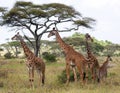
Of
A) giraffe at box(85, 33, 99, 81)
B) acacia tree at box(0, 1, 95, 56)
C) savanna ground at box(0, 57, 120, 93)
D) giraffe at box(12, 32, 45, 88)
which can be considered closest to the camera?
savanna ground at box(0, 57, 120, 93)

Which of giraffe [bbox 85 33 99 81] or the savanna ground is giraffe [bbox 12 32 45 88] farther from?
giraffe [bbox 85 33 99 81]

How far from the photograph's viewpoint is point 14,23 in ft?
116

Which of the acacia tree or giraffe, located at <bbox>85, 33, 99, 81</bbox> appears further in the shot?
the acacia tree

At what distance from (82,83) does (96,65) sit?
1494 millimetres

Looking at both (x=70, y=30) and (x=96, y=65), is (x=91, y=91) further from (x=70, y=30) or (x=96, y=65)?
(x=70, y=30)

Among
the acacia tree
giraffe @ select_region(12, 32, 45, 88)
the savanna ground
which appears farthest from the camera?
the acacia tree

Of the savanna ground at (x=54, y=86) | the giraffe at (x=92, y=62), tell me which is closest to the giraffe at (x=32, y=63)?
the savanna ground at (x=54, y=86)

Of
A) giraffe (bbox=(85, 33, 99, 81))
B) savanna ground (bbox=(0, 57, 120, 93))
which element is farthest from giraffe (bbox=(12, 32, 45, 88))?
giraffe (bbox=(85, 33, 99, 81))

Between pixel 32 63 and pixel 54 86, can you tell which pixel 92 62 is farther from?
pixel 32 63

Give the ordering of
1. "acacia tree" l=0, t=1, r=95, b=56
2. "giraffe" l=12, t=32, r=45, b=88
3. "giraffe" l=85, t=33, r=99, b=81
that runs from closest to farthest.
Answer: "giraffe" l=12, t=32, r=45, b=88
"giraffe" l=85, t=33, r=99, b=81
"acacia tree" l=0, t=1, r=95, b=56

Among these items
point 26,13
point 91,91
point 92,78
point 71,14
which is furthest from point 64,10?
point 91,91

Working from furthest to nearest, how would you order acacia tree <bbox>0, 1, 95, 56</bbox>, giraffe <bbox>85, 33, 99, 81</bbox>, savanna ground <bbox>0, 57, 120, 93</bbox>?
acacia tree <bbox>0, 1, 95, 56</bbox>, giraffe <bbox>85, 33, 99, 81</bbox>, savanna ground <bbox>0, 57, 120, 93</bbox>

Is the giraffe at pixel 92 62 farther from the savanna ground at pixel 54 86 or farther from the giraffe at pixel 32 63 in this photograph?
the giraffe at pixel 32 63

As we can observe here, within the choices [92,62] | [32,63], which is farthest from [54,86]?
[92,62]
